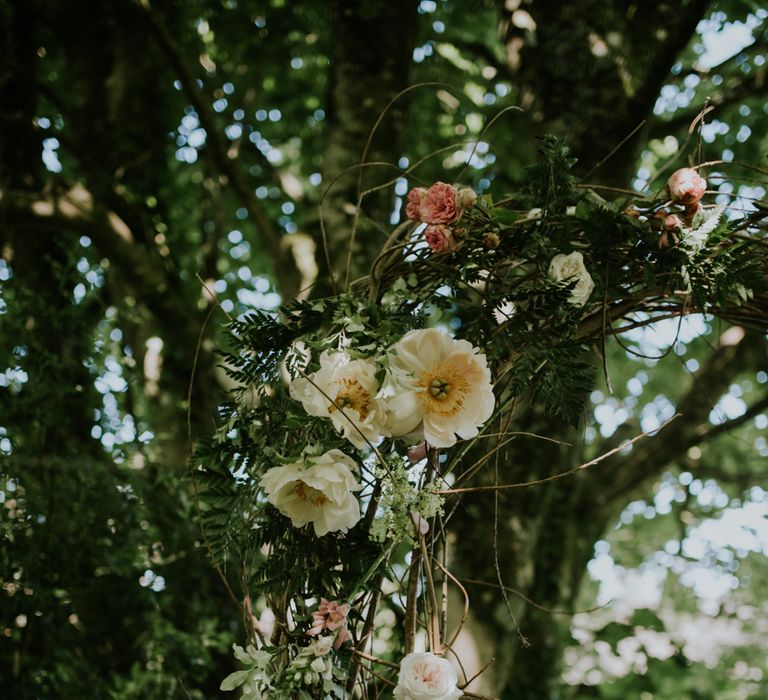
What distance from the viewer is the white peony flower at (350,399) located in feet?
3.76

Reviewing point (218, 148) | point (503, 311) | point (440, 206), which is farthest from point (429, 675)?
point (218, 148)

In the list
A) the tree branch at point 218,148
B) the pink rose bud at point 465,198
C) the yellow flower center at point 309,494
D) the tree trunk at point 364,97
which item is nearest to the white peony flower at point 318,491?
the yellow flower center at point 309,494

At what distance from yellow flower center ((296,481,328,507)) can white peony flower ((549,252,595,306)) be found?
0.54 m

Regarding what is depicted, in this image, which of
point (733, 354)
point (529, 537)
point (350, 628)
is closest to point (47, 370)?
point (350, 628)

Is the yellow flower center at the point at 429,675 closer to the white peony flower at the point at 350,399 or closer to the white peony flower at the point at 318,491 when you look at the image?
the white peony flower at the point at 318,491

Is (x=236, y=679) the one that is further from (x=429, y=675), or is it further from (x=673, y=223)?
(x=673, y=223)

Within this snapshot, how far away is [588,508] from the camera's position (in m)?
4.71

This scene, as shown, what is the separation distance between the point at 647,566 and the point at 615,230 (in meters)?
7.15

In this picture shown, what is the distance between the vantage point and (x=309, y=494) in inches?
46.1

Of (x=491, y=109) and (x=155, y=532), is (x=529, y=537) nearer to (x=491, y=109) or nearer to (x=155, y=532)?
(x=155, y=532)

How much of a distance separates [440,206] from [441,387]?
336 millimetres

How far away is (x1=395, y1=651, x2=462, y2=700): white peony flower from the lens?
1054 millimetres

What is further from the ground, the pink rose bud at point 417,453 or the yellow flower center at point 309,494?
the pink rose bud at point 417,453

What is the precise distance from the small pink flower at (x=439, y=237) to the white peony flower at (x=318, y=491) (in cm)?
40
